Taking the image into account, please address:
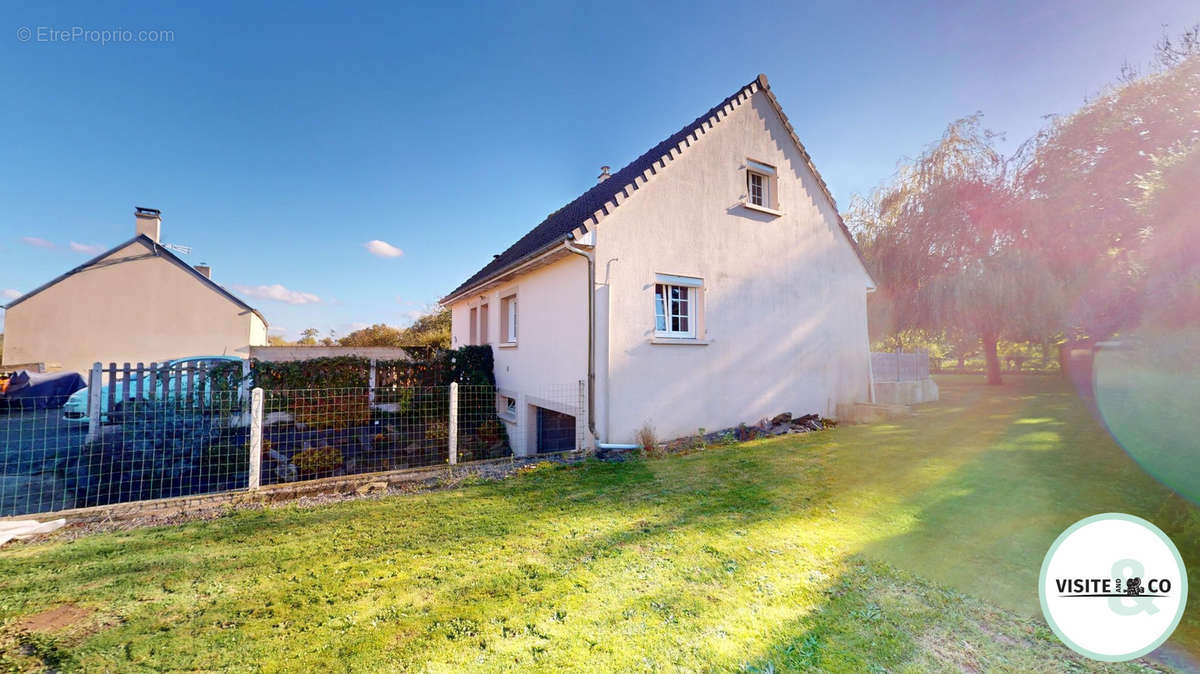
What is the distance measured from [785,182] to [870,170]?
1165 centimetres

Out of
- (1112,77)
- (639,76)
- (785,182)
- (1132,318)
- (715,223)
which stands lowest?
(1132,318)

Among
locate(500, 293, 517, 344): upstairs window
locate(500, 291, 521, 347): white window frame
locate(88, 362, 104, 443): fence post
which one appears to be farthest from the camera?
locate(500, 293, 517, 344): upstairs window

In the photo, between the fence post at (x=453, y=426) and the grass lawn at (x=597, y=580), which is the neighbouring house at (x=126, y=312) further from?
the grass lawn at (x=597, y=580)

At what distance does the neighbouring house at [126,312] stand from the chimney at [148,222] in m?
0.04

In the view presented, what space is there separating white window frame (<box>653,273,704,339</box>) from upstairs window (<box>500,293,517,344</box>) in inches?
172

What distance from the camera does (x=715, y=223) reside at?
9.38m

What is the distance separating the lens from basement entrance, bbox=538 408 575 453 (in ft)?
33.3

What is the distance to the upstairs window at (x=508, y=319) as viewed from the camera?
11609 mm

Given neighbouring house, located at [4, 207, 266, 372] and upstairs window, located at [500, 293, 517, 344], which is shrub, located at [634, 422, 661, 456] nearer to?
upstairs window, located at [500, 293, 517, 344]

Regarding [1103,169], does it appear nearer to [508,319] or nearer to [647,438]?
[647,438]

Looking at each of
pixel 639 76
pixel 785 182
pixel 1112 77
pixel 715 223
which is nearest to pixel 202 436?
pixel 715 223

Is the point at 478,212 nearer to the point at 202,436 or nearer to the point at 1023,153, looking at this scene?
the point at 202,436

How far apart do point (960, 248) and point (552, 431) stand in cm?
1861

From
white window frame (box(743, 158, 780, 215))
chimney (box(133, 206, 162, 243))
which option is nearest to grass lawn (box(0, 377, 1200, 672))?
white window frame (box(743, 158, 780, 215))
